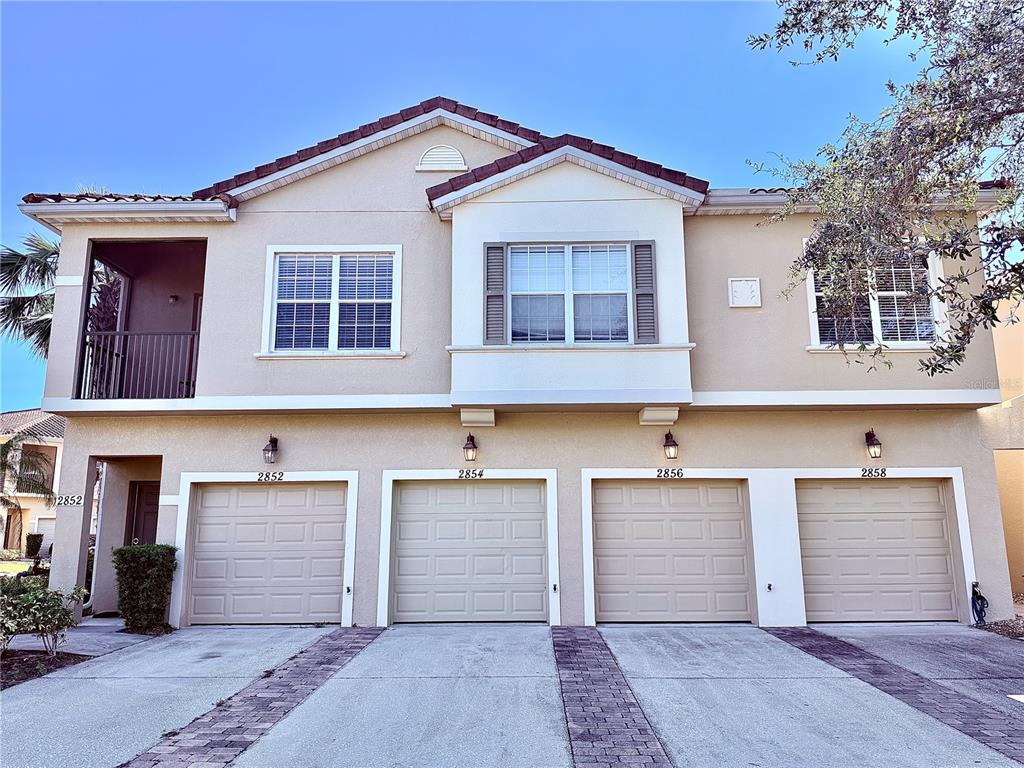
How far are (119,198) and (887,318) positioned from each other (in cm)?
1252

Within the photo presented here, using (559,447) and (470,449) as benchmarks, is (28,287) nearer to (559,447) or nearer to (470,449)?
(470,449)

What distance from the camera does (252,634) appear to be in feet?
31.7

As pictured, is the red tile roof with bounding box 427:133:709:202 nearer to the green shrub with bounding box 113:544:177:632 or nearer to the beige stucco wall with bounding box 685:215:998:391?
the beige stucco wall with bounding box 685:215:998:391

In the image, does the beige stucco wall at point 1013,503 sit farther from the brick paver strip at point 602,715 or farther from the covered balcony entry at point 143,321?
the covered balcony entry at point 143,321

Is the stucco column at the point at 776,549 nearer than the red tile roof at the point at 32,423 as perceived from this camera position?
Yes

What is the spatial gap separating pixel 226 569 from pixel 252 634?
1.28 m

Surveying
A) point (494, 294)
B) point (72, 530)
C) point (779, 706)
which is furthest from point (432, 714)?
point (72, 530)

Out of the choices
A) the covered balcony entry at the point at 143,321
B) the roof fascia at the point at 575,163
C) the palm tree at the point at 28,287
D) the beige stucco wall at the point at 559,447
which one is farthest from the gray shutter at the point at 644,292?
the palm tree at the point at 28,287

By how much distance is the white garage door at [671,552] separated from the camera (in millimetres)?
10164

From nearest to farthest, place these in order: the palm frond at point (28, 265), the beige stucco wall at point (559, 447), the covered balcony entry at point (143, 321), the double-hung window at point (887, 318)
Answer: the double-hung window at point (887, 318) → the beige stucco wall at point (559, 447) → the covered balcony entry at point (143, 321) → the palm frond at point (28, 265)

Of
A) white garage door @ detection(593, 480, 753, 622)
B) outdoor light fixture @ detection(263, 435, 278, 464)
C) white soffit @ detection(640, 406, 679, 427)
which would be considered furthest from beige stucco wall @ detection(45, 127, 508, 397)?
white garage door @ detection(593, 480, 753, 622)

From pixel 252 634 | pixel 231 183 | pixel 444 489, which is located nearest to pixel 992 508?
pixel 444 489

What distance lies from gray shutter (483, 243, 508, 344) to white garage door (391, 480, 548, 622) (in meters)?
2.43

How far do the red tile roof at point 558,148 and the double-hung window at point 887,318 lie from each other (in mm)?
2565
